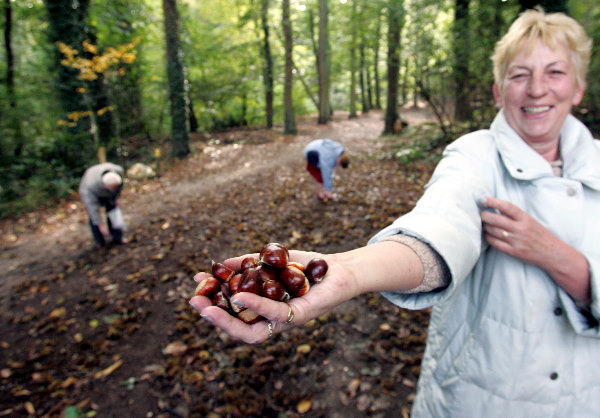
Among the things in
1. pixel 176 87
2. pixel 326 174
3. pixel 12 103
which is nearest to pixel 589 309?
pixel 326 174

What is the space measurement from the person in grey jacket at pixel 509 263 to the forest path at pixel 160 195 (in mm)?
7400

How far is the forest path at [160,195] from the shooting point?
720 centimetres

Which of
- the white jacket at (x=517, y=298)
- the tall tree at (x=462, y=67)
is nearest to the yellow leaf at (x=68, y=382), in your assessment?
the white jacket at (x=517, y=298)

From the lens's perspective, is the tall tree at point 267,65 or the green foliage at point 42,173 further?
the tall tree at point 267,65

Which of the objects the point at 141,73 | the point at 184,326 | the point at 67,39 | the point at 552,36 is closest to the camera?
the point at 552,36

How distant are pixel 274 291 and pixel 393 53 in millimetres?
Result: 12253

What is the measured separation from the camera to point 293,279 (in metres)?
1.29

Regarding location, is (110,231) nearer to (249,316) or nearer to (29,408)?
(29,408)

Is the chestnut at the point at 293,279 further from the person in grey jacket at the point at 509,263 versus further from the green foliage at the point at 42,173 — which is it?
the green foliage at the point at 42,173

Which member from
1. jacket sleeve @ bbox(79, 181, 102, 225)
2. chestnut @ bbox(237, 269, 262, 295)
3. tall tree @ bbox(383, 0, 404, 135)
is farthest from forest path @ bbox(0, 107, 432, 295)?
chestnut @ bbox(237, 269, 262, 295)

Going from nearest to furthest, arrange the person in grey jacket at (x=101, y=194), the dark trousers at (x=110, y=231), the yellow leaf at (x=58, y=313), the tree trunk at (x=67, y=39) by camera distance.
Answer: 1. the yellow leaf at (x=58, y=313)
2. the person in grey jacket at (x=101, y=194)
3. the dark trousers at (x=110, y=231)
4. the tree trunk at (x=67, y=39)

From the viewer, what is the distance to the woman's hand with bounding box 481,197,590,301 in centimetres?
136

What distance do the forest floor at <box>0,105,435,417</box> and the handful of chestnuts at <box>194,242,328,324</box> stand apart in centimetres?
234

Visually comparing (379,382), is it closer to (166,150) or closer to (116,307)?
(116,307)
